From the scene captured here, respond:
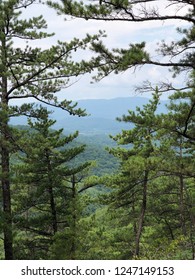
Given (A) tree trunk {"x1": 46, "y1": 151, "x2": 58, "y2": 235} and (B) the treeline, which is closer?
(B) the treeline

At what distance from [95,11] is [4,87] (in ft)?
20.1

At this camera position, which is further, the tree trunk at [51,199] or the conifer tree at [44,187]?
the tree trunk at [51,199]

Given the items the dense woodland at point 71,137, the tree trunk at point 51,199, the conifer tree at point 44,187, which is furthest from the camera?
the tree trunk at point 51,199

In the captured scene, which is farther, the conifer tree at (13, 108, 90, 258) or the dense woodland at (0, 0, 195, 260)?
the conifer tree at (13, 108, 90, 258)

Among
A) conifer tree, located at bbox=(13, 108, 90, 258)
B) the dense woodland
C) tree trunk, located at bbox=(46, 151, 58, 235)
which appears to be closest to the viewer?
the dense woodland

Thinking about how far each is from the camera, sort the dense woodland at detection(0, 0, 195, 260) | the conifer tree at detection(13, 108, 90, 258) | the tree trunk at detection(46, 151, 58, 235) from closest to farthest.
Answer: the dense woodland at detection(0, 0, 195, 260)
the conifer tree at detection(13, 108, 90, 258)
the tree trunk at detection(46, 151, 58, 235)

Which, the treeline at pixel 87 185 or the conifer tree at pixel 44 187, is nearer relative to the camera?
the treeline at pixel 87 185

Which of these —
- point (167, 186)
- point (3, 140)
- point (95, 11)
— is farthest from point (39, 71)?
point (167, 186)

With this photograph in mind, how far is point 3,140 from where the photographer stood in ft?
42.8

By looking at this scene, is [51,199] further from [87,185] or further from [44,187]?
[87,185]

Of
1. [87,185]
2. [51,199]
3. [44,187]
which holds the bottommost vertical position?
[51,199]

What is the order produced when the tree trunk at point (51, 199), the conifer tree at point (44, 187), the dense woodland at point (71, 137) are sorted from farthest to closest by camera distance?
the tree trunk at point (51, 199)
the conifer tree at point (44, 187)
the dense woodland at point (71, 137)

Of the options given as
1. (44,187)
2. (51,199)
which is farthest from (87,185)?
(44,187)
